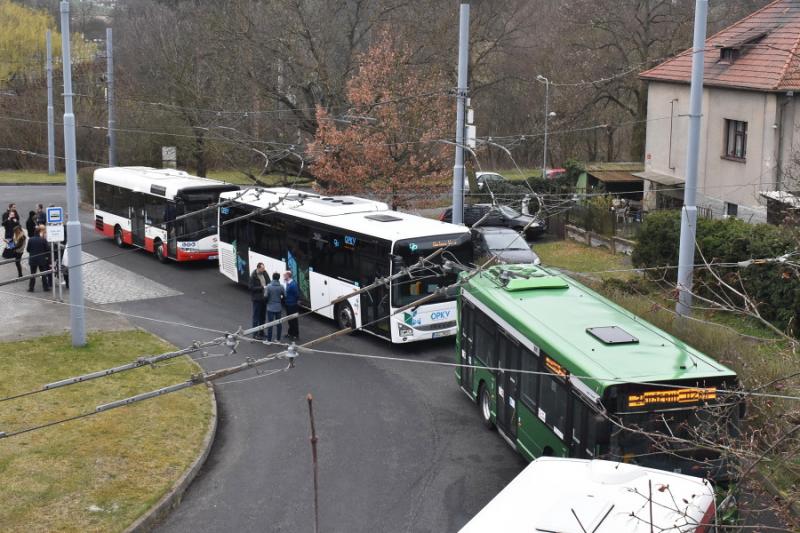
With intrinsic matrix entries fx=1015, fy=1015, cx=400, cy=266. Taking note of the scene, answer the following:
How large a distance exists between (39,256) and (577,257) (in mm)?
15874

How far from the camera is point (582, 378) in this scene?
11.6 metres

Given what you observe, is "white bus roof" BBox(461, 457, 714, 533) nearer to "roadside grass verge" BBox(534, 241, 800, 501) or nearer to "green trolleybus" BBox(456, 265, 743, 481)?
"green trolleybus" BBox(456, 265, 743, 481)

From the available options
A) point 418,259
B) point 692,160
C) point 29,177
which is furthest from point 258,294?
point 29,177

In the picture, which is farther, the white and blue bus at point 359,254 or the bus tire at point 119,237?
the bus tire at point 119,237

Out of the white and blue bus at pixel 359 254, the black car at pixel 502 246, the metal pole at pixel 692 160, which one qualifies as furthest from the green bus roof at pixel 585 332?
the black car at pixel 502 246

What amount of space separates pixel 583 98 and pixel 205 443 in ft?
123

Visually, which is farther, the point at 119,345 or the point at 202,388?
the point at 119,345

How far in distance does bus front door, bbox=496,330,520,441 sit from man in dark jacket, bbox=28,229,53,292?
45.0 ft

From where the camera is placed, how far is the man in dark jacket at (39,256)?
24.7m

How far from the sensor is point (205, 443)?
48.7 feet

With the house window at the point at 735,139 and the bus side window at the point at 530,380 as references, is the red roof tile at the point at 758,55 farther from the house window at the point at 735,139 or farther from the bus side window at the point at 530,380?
the bus side window at the point at 530,380

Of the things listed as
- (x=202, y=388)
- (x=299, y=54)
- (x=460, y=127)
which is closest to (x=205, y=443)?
(x=202, y=388)

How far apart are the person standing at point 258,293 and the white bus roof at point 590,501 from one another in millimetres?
11723

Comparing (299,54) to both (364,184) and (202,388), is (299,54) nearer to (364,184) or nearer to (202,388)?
(364,184)
